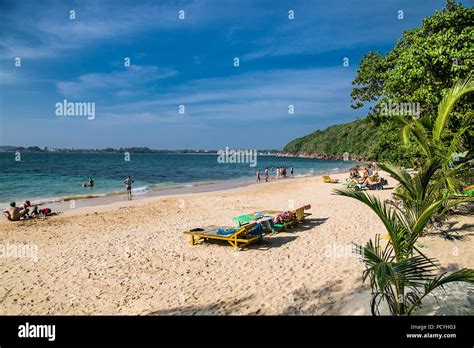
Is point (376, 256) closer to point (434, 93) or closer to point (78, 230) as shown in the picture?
point (434, 93)

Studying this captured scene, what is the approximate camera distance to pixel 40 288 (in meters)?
7.03

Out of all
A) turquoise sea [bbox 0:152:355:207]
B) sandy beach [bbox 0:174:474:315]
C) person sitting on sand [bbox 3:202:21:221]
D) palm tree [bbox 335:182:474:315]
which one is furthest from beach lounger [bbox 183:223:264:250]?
turquoise sea [bbox 0:152:355:207]

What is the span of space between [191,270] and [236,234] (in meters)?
2.00

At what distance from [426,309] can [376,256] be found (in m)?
1.33

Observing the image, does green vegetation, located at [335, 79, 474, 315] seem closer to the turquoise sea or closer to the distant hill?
the turquoise sea

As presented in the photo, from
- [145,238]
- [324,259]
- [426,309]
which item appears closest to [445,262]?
[324,259]

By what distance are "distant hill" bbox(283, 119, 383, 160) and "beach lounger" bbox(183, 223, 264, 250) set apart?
70.2 m

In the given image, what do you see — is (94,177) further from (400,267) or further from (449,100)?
(400,267)

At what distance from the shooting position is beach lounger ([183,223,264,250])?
30.7ft

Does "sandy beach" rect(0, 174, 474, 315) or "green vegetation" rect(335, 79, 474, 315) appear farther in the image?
"sandy beach" rect(0, 174, 474, 315)

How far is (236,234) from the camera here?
367 inches

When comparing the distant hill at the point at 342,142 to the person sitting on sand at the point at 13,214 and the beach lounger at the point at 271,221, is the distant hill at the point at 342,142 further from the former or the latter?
the person sitting on sand at the point at 13,214

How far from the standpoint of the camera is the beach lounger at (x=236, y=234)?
9.36m
